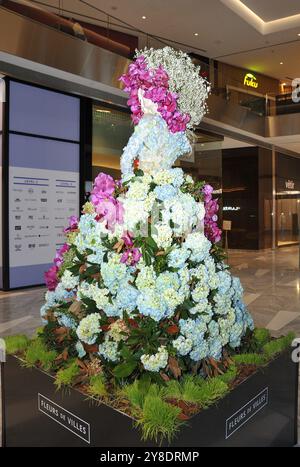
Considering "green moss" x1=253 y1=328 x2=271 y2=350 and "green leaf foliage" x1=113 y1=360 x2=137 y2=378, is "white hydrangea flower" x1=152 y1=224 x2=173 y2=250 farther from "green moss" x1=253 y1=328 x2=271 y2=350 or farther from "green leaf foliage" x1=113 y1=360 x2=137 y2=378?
"green moss" x1=253 y1=328 x2=271 y2=350

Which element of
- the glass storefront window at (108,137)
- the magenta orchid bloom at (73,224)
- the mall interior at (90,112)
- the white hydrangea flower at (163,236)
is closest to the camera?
the white hydrangea flower at (163,236)

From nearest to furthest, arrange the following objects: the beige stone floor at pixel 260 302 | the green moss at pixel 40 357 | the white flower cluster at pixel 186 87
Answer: the green moss at pixel 40 357 < the white flower cluster at pixel 186 87 < the beige stone floor at pixel 260 302

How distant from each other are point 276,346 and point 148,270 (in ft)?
3.01

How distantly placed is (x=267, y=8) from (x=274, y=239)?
8.32 metres

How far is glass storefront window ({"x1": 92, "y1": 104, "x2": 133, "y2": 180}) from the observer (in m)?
9.26

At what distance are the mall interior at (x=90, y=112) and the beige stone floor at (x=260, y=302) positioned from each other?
0.02 meters

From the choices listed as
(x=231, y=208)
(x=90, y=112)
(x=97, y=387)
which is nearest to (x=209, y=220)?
(x=97, y=387)

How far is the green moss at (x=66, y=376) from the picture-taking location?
1.83 metres

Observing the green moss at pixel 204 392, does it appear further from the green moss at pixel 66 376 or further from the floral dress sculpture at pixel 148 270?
the green moss at pixel 66 376

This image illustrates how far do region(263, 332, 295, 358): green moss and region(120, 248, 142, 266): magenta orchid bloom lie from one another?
86 cm

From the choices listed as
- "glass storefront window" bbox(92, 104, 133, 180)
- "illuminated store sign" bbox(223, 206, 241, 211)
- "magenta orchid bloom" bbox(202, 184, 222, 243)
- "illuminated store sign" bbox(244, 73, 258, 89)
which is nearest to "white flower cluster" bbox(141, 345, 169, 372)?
"magenta orchid bloom" bbox(202, 184, 222, 243)

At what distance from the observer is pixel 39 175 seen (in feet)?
26.4

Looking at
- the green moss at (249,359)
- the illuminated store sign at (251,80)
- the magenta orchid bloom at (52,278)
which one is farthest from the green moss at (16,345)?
the illuminated store sign at (251,80)
